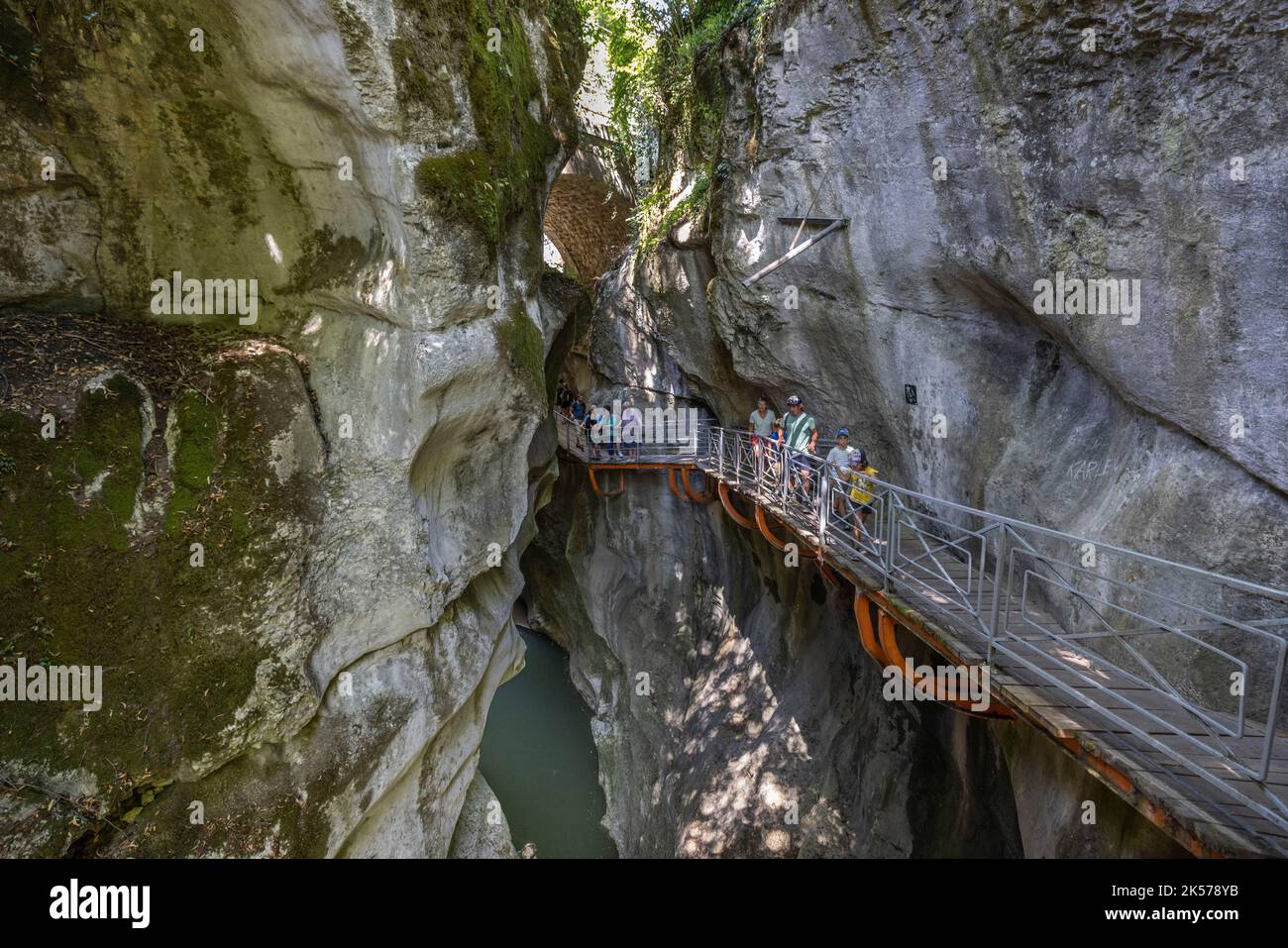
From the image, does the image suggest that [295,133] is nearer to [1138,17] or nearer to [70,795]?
[70,795]

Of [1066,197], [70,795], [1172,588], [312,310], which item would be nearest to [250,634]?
[70,795]

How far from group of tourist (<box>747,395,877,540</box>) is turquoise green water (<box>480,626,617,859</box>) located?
8337 mm

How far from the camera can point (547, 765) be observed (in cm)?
1384

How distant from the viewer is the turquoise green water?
11.9 m

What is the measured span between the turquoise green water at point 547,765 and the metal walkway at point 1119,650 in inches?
327

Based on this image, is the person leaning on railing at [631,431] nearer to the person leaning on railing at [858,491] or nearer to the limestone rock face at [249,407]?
the limestone rock face at [249,407]

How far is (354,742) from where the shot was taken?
619cm

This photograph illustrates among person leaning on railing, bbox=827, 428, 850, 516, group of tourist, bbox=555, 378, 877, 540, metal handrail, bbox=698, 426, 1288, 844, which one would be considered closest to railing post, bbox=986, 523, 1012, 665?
metal handrail, bbox=698, 426, 1288, 844

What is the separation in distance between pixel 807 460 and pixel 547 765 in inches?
392

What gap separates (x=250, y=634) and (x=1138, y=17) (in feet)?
32.0

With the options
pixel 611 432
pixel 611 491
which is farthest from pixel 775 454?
pixel 611 491

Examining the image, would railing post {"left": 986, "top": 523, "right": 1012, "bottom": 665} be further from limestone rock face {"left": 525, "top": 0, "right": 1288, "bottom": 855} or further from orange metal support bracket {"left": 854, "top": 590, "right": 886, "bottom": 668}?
orange metal support bracket {"left": 854, "top": 590, "right": 886, "bottom": 668}

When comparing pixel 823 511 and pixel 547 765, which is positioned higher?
pixel 823 511

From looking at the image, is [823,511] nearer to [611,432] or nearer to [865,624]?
[865,624]
